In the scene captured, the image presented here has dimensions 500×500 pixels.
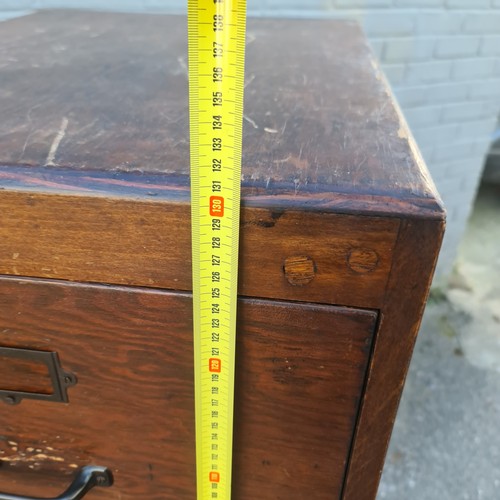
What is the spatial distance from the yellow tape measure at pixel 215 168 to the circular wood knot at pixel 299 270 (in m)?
0.04

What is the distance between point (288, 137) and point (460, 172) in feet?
3.95

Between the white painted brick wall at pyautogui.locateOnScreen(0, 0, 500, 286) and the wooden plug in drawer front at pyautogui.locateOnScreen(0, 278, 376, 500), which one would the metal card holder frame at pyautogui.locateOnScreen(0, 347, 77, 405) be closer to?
the wooden plug in drawer front at pyautogui.locateOnScreen(0, 278, 376, 500)

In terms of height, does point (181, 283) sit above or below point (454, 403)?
above

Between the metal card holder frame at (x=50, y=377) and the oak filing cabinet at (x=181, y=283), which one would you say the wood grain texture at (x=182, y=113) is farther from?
the metal card holder frame at (x=50, y=377)

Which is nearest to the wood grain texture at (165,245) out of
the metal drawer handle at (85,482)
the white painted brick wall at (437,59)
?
the metal drawer handle at (85,482)

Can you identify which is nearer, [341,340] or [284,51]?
[341,340]

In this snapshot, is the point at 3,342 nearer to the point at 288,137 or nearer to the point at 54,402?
the point at 54,402

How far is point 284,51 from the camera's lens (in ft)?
2.29

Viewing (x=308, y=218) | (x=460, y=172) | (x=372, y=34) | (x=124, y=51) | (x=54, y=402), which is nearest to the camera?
(x=308, y=218)

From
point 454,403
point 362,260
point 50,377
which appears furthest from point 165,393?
point 454,403

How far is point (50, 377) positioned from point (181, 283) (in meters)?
0.15

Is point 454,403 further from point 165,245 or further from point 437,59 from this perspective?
point 165,245

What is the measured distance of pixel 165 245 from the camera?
0.35m

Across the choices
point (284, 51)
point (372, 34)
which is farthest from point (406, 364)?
point (372, 34)
